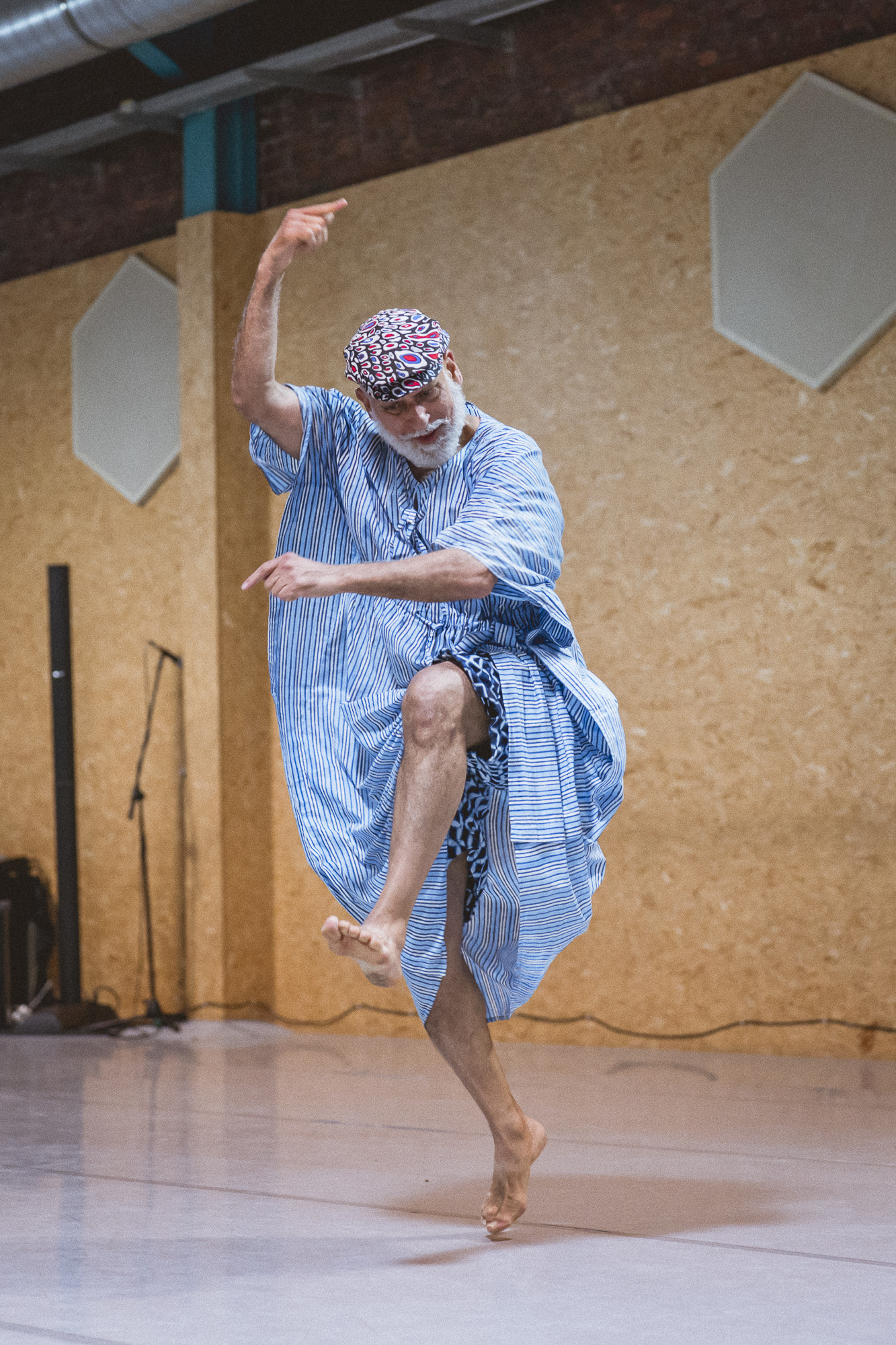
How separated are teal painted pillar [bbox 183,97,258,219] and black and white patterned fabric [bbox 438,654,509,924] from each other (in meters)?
3.81

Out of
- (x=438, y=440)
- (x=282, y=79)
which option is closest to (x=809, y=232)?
(x=282, y=79)

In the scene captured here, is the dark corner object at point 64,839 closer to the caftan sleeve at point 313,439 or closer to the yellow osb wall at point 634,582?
the yellow osb wall at point 634,582

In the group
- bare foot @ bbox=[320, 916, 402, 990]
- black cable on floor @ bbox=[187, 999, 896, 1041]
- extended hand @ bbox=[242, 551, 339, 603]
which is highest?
extended hand @ bbox=[242, 551, 339, 603]

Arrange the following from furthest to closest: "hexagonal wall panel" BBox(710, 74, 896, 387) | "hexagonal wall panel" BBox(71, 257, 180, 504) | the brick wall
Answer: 1. "hexagonal wall panel" BBox(71, 257, 180, 504)
2. the brick wall
3. "hexagonal wall panel" BBox(710, 74, 896, 387)

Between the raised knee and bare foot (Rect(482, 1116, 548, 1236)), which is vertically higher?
the raised knee

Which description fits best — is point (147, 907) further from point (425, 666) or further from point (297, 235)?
point (297, 235)

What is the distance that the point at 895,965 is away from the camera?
4.33 m

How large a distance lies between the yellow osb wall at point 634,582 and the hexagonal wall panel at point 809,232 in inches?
2.5

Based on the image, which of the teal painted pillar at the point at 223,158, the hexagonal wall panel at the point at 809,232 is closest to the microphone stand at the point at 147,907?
the teal painted pillar at the point at 223,158

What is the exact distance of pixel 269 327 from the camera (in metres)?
2.57

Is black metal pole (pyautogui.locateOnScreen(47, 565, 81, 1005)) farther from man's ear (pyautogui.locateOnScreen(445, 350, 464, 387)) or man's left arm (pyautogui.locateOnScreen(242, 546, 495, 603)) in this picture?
man's left arm (pyautogui.locateOnScreen(242, 546, 495, 603))

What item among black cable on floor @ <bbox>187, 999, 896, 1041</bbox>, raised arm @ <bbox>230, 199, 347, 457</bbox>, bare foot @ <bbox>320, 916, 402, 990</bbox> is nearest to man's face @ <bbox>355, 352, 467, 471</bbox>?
raised arm @ <bbox>230, 199, 347, 457</bbox>

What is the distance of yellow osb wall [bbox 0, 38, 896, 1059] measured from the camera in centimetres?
446

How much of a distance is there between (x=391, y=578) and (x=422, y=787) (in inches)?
12.0
